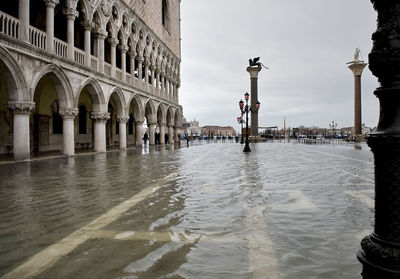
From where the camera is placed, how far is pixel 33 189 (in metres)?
6.23

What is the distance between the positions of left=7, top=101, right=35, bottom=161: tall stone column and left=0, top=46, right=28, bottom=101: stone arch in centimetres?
32

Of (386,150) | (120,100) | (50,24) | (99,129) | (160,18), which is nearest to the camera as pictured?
(386,150)

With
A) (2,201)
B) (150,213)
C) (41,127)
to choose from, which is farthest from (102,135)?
(150,213)

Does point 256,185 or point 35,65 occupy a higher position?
point 35,65

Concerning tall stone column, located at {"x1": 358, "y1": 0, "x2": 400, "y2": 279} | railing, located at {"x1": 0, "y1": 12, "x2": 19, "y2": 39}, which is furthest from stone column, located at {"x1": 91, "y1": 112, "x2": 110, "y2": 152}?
tall stone column, located at {"x1": 358, "y1": 0, "x2": 400, "y2": 279}

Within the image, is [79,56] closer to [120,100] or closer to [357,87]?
[120,100]

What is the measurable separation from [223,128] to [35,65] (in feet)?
557

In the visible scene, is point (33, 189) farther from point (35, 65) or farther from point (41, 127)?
point (41, 127)

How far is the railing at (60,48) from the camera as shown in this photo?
15.5m

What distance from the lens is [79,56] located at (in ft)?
57.5

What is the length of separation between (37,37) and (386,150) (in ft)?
51.2

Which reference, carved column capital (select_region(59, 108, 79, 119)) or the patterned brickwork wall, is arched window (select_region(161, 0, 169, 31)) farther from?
carved column capital (select_region(59, 108, 79, 119))

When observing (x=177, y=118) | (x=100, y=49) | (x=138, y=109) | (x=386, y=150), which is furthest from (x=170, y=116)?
(x=386, y=150)

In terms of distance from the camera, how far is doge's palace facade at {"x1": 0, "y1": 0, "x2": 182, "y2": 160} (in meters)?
12.8
